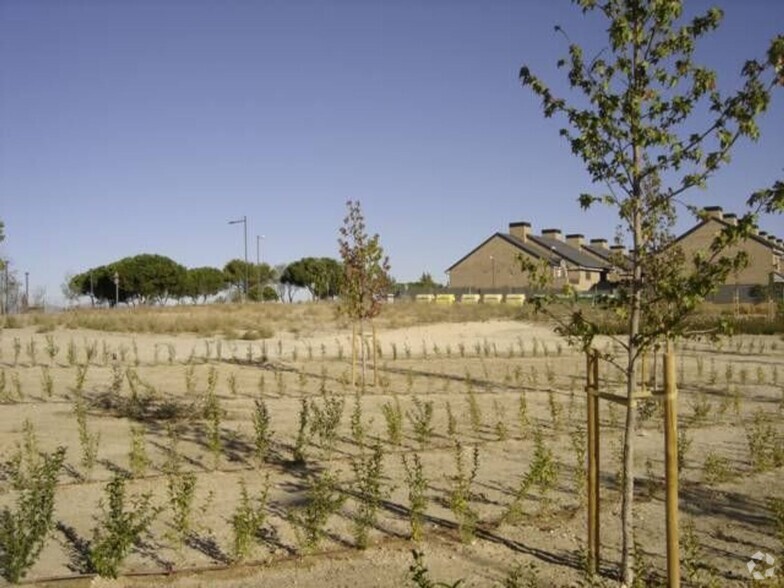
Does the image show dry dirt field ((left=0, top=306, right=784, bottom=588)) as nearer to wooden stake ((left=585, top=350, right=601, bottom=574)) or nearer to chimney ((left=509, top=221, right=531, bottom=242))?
wooden stake ((left=585, top=350, right=601, bottom=574))

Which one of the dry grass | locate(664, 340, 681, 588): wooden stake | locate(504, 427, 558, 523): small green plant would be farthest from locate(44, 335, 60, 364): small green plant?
locate(664, 340, 681, 588): wooden stake

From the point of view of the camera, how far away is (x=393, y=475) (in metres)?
7.55

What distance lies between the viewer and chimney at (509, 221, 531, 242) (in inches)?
2702

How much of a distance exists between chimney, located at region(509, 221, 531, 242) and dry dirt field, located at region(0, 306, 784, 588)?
53.7 m

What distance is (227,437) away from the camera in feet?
30.2

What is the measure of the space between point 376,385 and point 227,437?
17.7ft

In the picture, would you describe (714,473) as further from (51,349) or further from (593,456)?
(51,349)

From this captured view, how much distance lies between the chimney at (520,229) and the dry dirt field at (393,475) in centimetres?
5368

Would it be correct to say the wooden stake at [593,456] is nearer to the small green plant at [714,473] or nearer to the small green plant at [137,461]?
the small green plant at [714,473]

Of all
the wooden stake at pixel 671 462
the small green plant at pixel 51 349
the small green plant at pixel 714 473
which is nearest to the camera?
the wooden stake at pixel 671 462

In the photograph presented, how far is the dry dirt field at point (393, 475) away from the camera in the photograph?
5227 mm

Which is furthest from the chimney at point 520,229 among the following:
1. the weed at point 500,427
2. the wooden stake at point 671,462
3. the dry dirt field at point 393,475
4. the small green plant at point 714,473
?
the wooden stake at point 671,462

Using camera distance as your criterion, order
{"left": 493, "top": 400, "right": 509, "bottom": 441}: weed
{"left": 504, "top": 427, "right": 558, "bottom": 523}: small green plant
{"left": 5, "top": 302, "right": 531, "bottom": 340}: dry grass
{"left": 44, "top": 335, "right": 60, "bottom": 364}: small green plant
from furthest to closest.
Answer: {"left": 5, "top": 302, "right": 531, "bottom": 340}: dry grass → {"left": 44, "top": 335, "right": 60, "bottom": 364}: small green plant → {"left": 493, "top": 400, "right": 509, "bottom": 441}: weed → {"left": 504, "top": 427, "right": 558, "bottom": 523}: small green plant

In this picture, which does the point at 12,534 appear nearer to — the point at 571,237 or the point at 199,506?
the point at 199,506
